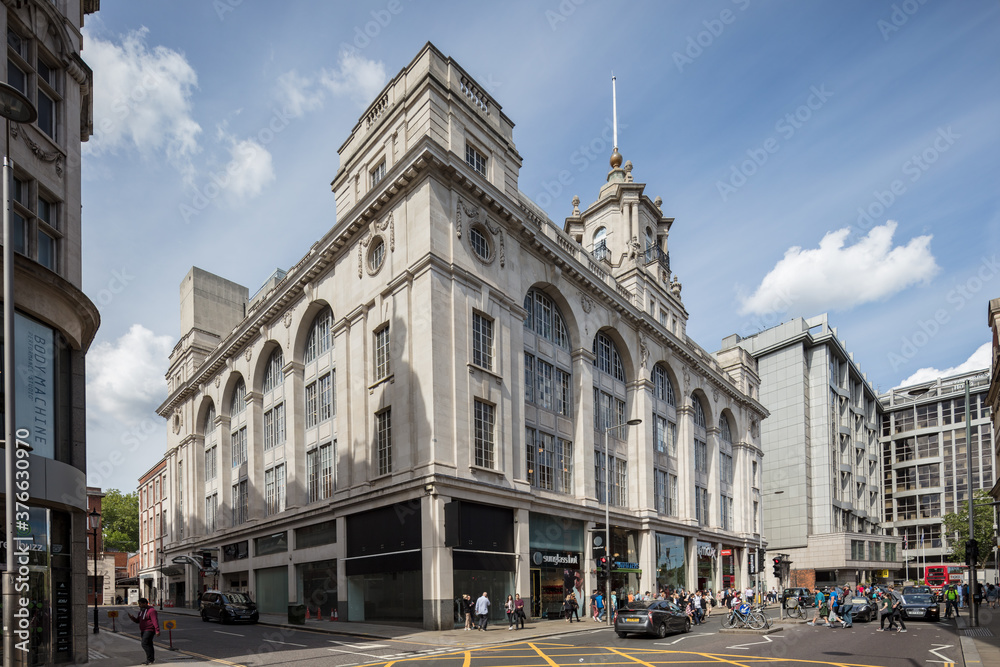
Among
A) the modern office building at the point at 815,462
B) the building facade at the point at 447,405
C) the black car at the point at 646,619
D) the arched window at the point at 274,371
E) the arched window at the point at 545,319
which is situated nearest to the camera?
the black car at the point at 646,619

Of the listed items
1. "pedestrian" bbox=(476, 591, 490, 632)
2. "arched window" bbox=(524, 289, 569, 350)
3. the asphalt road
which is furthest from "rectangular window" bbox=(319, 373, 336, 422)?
"pedestrian" bbox=(476, 591, 490, 632)

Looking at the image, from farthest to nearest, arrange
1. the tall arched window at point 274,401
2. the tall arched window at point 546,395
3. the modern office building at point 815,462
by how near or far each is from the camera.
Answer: the modern office building at point 815,462, the tall arched window at point 274,401, the tall arched window at point 546,395

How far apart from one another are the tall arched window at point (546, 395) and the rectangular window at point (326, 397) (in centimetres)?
1141

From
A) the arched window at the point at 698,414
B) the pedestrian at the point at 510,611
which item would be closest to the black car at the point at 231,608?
the pedestrian at the point at 510,611

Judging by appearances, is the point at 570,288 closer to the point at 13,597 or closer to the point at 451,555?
the point at 451,555

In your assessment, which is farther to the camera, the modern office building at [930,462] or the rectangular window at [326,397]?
the modern office building at [930,462]

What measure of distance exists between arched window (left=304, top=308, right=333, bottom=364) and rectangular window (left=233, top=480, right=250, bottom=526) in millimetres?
13208

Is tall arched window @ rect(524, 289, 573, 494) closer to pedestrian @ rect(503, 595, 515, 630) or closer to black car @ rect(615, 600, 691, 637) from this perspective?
pedestrian @ rect(503, 595, 515, 630)

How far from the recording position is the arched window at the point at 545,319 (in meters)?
38.8

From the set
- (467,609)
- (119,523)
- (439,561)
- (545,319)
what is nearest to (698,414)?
(545,319)

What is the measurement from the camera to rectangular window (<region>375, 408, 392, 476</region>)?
109ft

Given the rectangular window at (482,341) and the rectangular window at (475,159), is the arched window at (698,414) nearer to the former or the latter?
the rectangular window at (482,341)

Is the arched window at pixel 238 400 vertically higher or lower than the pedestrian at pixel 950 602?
higher

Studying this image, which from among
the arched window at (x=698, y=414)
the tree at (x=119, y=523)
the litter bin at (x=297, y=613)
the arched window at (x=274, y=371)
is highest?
the arched window at (x=274, y=371)
